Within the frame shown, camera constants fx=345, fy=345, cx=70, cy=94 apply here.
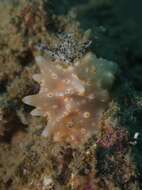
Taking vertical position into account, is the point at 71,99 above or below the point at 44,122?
above

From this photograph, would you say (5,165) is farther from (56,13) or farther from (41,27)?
(56,13)

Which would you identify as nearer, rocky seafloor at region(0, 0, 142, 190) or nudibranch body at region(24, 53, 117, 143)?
rocky seafloor at region(0, 0, 142, 190)

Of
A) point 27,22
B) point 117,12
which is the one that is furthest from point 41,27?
point 117,12

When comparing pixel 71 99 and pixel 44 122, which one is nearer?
pixel 71 99

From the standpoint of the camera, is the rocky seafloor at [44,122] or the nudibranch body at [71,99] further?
the nudibranch body at [71,99]
